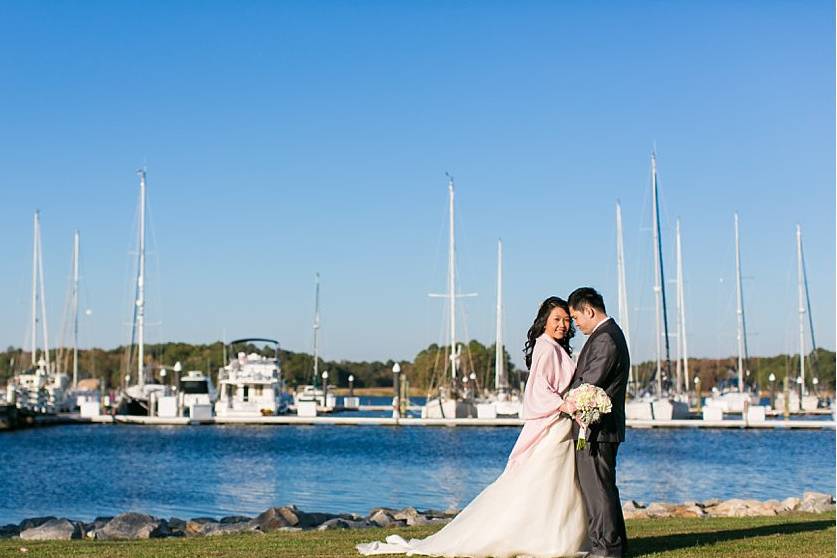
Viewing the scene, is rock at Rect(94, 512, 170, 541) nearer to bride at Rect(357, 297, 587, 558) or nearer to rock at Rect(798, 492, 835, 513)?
bride at Rect(357, 297, 587, 558)

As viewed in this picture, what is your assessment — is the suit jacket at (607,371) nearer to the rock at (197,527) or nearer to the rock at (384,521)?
the rock at (197,527)

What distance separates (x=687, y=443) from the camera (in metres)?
59.2

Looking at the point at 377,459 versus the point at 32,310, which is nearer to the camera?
the point at 377,459

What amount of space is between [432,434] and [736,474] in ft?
82.2

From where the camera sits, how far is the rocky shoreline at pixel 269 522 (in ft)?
A: 62.1

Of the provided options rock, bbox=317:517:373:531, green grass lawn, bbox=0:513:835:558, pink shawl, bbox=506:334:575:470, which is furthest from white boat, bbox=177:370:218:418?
pink shawl, bbox=506:334:575:470

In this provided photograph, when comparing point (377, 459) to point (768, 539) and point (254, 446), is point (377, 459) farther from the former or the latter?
point (768, 539)

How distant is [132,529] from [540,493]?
9948mm

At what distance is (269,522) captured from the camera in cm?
2009

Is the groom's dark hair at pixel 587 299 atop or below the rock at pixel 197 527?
atop

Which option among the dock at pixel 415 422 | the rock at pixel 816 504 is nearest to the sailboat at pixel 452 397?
the dock at pixel 415 422

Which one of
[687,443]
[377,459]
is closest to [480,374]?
[687,443]

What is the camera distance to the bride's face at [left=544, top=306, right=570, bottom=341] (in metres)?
11.4

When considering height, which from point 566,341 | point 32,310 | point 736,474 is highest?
point 32,310
